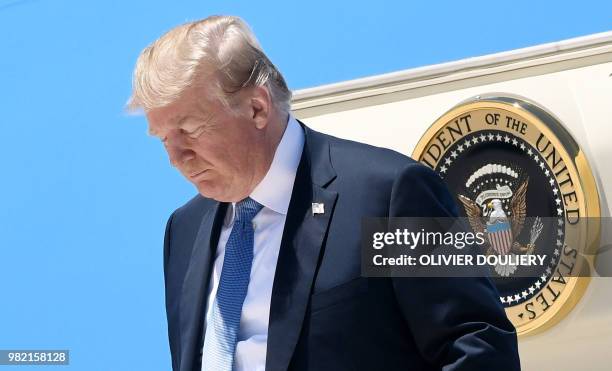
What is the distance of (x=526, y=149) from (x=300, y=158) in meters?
0.53

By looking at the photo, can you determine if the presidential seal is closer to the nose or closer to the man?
the man

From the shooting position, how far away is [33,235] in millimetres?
2977

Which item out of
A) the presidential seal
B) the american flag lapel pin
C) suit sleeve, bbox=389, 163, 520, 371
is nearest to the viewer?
suit sleeve, bbox=389, 163, 520, 371

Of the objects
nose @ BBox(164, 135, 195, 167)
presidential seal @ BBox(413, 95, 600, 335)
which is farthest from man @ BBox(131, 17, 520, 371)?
presidential seal @ BBox(413, 95, 600, 335)

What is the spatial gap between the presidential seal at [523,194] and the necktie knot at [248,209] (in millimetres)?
548

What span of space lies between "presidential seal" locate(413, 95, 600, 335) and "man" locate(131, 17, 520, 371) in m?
0.43

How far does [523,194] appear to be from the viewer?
163 cm

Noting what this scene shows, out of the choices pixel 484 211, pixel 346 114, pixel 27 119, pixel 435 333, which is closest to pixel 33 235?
pixel 27 119

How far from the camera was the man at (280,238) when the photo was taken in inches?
43.6

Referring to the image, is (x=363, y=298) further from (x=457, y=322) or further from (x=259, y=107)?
(x=259, y=107)

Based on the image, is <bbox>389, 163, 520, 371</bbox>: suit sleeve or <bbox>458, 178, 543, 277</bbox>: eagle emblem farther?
<bbox>458, 178, 543, 277</bbox>: eagle emblem

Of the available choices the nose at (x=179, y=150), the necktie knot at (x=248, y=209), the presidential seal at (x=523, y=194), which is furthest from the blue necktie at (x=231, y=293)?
the presidential seal at (x=523, y=194)

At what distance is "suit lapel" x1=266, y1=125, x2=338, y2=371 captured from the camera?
3.68 feet

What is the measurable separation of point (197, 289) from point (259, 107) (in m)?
0.24
